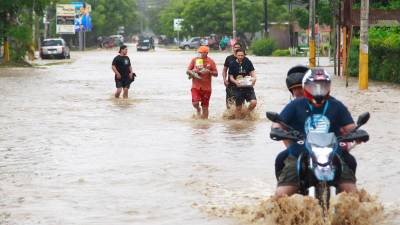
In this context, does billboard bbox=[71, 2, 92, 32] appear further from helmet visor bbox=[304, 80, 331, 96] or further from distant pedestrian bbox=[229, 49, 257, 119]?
helmet visor bbox=[304, 80, 331, 96]

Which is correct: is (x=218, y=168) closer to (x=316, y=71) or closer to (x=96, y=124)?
(x=316, y=71)

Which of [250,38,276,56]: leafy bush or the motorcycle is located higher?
the motorcycle

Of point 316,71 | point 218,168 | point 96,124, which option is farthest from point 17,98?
point 316,71

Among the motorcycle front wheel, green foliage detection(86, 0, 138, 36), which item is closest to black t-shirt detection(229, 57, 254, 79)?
the motorcycle front wheel

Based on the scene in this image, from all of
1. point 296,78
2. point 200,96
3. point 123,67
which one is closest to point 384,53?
point 123,67

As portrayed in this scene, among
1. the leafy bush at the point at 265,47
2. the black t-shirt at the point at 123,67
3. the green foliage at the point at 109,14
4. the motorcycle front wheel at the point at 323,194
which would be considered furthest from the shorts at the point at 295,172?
the green foliage at the point at 109,14

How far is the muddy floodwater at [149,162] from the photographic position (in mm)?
9570

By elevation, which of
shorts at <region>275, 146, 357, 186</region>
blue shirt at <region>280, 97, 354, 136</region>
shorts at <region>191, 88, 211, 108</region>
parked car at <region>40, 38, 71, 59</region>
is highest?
blue shirt at <region>280, 97, 354, 136</region>

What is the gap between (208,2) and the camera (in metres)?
104

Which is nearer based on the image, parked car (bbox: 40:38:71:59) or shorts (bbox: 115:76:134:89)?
shorts (bbox: 115:76:134:89)

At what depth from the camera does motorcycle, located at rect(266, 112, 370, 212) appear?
743cm

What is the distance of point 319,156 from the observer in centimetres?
742

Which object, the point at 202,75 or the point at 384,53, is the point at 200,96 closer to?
the point at 202,75

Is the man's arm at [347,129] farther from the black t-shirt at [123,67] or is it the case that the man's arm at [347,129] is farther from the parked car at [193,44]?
the parked car at [193,44]
